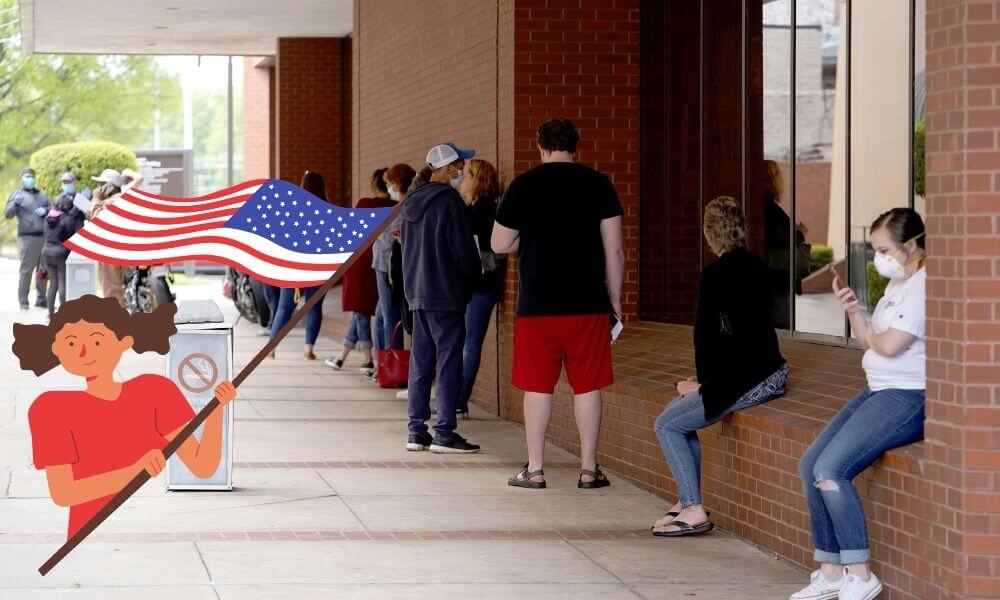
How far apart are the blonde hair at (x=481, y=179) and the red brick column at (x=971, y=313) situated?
5.62 metres

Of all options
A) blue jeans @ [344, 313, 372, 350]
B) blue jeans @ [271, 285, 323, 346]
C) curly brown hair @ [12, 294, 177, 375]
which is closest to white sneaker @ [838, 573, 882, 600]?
curly brown hair @ [12, 294, 177, 375]

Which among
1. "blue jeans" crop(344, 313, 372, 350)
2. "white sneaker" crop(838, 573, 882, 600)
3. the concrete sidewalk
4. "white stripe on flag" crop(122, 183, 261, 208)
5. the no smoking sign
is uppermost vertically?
"white stripe on flag" crop(122, 183, 261, 208)

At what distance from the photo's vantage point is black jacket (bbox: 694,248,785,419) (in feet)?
23.1

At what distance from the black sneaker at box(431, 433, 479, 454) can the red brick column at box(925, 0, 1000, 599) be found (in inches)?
186

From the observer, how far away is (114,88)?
2272 inches

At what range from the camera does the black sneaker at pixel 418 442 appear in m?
10.0

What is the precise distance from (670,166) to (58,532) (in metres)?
5.61

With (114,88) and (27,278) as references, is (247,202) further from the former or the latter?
(114,88)

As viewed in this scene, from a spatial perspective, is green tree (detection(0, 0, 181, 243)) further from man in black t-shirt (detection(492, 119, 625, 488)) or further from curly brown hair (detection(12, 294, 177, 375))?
curly brown hair (detection(12, 294, 177, 375))

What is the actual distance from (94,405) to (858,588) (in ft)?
10.1

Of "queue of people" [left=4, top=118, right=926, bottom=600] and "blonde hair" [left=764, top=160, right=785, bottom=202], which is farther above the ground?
"blonde hair" [left=764, top=160, right=785, bottom=202]

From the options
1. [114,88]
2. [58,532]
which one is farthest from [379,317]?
[114,88]

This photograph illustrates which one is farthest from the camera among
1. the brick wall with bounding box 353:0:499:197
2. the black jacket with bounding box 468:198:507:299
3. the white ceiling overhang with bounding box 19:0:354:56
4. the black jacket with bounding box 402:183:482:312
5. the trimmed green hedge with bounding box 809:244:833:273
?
the white ceiling overhang with bounding box 19:0:354:56

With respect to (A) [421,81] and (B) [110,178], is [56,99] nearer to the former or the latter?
(B) [110,178]
